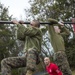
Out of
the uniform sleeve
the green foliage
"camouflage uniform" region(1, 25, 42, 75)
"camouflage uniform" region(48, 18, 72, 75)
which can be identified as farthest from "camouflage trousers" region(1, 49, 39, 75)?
the green foliage

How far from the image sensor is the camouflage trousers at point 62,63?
7289 millimetres

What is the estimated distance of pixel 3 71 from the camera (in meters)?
6.21

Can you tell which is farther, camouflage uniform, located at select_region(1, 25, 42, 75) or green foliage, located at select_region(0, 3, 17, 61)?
green foliage, located at select_region(0, 3, 17, 61)

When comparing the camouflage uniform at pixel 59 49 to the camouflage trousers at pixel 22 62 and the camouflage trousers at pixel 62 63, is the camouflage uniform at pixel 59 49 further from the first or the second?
the camouflage trousers at pixel 22 62

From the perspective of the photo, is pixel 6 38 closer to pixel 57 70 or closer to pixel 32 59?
pixel 57 70

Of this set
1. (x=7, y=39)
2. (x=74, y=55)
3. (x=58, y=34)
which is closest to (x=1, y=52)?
(x=7, y=39)

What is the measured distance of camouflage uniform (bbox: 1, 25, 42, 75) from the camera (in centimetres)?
630

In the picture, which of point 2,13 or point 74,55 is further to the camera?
point 2,13

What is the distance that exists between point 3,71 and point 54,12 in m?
31.6

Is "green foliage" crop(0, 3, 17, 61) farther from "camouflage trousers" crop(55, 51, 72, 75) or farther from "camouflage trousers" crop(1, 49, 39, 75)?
"camouflage trousers" crop(1, 49, 39, 75)

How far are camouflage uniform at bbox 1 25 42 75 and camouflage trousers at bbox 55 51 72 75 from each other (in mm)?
873

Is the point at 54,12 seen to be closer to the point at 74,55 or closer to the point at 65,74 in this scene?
the point at 74,55

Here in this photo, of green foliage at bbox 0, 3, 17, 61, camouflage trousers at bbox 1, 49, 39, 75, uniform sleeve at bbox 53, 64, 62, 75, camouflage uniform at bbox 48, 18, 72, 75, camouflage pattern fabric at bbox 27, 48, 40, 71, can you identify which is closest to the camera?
camouflage trousers at bbox 1, 49, 39, 75

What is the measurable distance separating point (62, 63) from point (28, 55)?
3.99 feet
